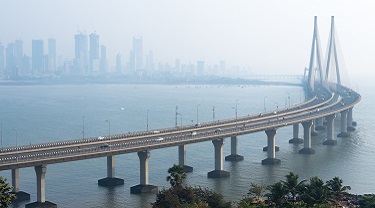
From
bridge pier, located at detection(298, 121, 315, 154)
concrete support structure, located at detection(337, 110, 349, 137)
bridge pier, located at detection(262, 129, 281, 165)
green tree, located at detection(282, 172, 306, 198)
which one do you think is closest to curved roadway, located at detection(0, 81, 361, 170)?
bridge pier, located at detection(262, 129, 281, 165)

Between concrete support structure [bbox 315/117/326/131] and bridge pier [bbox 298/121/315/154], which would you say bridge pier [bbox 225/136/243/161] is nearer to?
bridge pier [bbox 298/121/315/154]

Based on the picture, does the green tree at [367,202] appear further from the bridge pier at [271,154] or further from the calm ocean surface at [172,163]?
the bridge pier at [271,154]

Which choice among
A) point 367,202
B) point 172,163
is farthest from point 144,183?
point 367,202

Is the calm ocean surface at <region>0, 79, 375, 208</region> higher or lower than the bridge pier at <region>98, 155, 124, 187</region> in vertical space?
lower

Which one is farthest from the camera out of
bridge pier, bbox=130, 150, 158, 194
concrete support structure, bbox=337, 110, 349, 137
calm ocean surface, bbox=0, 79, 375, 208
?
concrete support structure, bbox=337, 110, 349, 137

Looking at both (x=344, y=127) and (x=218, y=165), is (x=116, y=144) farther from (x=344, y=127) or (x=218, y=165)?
(x=344, y=127)

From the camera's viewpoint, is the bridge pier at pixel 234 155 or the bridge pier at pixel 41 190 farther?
the bridge pier at pixel 234 155

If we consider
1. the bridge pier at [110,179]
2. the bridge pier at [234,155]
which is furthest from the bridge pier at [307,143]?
the bridge pier at [110,179]

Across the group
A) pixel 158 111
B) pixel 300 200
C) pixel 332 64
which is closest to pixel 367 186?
pixel 300 200

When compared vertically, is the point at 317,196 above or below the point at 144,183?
above

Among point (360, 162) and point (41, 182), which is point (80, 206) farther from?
point (360, 162)

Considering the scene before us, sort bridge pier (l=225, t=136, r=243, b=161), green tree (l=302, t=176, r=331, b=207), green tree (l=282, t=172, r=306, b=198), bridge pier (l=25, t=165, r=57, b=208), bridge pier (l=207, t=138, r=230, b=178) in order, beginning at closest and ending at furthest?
green tree (l=302, t=176, r=331, b=207)
green tree (l=282, t=172, r=306, b=198)
bridge pier (l=25, t=165, r=57, b=208)
bridge pier (l=207, t=138, r=230, b=178)
bridge pier (l=225, t=136, r=243, b=161)

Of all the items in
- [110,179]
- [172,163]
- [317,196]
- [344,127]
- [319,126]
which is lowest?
[172,163]
